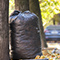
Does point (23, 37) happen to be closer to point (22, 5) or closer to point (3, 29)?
point (3, 29)

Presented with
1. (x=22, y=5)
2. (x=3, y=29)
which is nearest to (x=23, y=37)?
(x=3, y=29)

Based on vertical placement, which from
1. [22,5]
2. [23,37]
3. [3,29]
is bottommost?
[23,37]

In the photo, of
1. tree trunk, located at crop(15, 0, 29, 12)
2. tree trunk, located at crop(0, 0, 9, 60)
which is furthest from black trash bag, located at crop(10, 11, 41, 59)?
tree trunk, located at crop(15, 0, 29, 12)

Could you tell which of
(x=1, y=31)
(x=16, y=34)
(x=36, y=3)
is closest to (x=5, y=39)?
(x=1, y=31)

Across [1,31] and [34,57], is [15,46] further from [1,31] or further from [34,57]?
[1,31]

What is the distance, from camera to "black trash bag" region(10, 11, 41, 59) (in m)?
4.95

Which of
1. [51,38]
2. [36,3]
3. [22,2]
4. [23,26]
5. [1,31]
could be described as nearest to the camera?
[1,31]

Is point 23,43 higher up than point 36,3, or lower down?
lower down

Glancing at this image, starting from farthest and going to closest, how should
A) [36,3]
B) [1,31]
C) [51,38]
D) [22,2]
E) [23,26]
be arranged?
1. [51,38]
2. [36,3]
3. [22,2]
4. [23,26]
5. [1,31]

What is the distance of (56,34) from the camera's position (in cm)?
1680

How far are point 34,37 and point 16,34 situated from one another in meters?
0.49

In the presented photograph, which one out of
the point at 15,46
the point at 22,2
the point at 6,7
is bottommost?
the point at 15,46

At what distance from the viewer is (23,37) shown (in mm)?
4953

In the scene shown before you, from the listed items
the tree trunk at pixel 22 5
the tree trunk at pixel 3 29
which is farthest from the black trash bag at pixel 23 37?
the tree trunk at pixel 22 5
